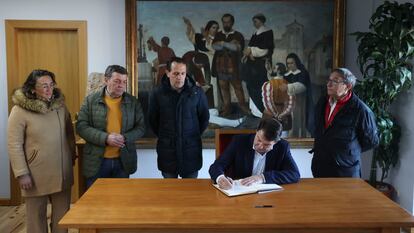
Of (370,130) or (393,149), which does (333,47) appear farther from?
(370,130)

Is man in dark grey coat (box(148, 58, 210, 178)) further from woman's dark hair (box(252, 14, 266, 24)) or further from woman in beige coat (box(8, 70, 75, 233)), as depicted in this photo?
woman's dark hair (box(252, 14, 266, 24))

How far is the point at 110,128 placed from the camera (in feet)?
9.97

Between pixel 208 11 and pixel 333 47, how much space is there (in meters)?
Answer: 1.30

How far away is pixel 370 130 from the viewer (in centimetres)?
296

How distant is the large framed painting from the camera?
419 centimetres

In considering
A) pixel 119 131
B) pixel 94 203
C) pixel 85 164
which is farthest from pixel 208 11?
pixel 94 203

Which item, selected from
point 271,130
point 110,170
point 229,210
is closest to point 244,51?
point 110,170

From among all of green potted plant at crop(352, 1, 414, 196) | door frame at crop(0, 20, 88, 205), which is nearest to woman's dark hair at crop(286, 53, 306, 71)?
green potted plant at crop(352, 1, 414, 196)

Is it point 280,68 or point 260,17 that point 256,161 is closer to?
point 280,68

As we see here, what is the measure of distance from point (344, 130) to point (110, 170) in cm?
168

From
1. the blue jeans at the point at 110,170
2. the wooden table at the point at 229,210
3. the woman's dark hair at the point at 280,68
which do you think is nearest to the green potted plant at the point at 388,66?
the woman's dark hair at the point at 280,68

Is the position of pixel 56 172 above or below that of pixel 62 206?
above

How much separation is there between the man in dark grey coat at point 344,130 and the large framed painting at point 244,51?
1261 mm

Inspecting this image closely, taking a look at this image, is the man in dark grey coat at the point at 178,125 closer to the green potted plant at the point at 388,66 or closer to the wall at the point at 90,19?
the wall at the point at 90,19
